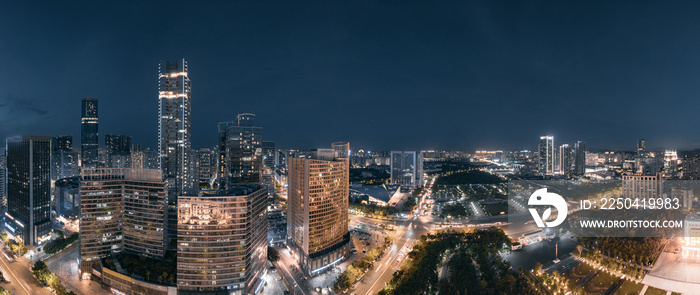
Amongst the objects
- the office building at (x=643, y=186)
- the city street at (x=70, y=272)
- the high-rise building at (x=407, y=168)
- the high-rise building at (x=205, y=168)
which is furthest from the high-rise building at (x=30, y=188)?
the office building at (x=643, y=186)

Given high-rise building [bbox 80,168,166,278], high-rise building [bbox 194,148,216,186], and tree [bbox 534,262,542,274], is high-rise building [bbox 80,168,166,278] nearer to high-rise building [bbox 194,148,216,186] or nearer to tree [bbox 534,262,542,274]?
tree [bbox 534,262,542,274]

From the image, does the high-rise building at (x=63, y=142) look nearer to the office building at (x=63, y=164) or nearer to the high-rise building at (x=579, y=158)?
the office building at (x=63, y=164)

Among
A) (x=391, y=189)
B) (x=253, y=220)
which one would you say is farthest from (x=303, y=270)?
(x=391, y=189)

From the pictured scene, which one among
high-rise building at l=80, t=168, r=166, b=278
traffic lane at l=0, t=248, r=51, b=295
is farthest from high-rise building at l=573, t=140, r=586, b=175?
traffic lane at l=0, t=248, r=51, b=295

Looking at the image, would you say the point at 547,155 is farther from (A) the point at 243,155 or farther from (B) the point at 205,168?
(B) the point at 205,168

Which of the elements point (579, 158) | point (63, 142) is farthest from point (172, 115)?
point (579, 158)

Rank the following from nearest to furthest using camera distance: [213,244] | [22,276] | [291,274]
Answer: [213,244] < [291,274] < [22,276]

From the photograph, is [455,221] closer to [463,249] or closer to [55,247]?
[463,249]
